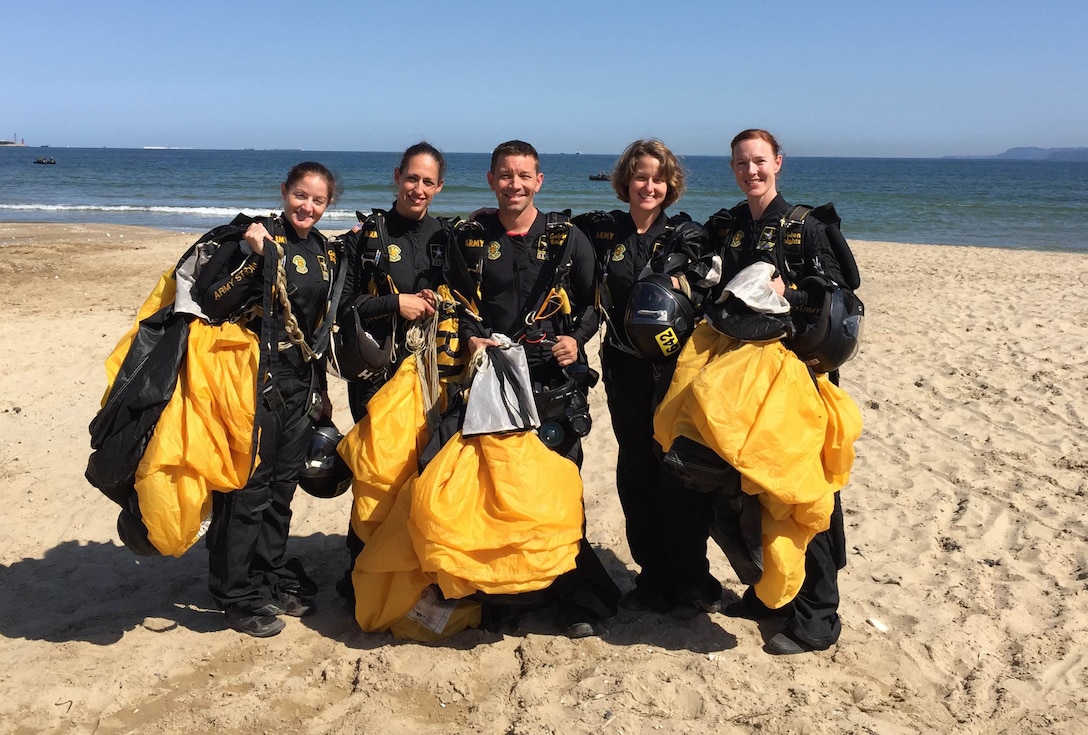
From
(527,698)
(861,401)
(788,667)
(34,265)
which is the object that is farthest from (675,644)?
(34,265)

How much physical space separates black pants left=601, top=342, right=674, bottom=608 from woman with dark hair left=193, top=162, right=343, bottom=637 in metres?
1.29

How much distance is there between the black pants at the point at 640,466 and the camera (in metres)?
3.72

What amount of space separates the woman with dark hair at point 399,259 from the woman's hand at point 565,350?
56 cm

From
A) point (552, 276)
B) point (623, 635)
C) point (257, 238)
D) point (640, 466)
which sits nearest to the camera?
point (257, 238)

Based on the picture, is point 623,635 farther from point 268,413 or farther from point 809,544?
Answer: point 268,413

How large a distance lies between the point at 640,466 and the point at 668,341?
0.78m

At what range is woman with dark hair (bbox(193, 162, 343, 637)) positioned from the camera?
347 centimetres

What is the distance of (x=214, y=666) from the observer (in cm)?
353

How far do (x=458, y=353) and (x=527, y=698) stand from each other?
1.41 m

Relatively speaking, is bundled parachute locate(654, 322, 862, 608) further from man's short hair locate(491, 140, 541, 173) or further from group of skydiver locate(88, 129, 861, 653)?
man's short hair locate(491, 140, 541, 173)

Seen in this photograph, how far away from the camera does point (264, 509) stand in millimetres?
3770

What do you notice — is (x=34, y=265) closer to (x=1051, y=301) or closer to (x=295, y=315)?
(x=295, y=315)

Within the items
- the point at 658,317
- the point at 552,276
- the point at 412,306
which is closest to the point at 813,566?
the point at 658,317

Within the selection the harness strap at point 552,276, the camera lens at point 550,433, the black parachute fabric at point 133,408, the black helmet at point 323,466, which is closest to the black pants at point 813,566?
the camera lens at point 550,433
